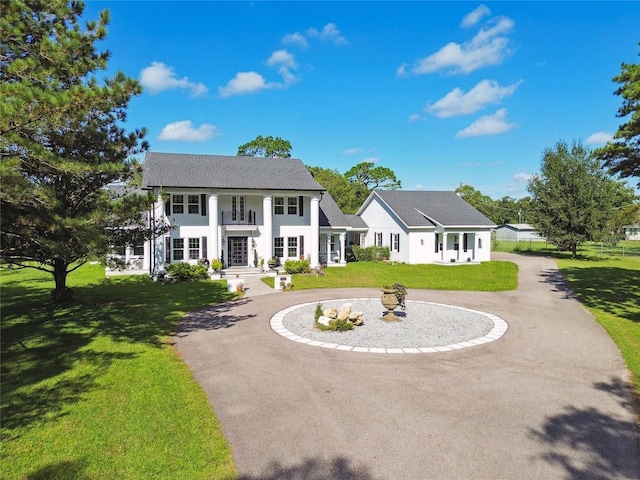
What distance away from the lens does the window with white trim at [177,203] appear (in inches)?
1006

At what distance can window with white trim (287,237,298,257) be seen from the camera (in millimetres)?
28359

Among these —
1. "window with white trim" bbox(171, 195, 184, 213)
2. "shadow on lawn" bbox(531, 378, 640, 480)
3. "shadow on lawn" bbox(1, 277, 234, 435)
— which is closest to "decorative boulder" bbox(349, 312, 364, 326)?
"shadow on lawn" bbox(1, 277, 234, 435)

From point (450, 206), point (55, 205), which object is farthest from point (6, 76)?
point (450, 206)

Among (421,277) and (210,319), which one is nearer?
(210,319)

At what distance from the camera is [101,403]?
711 centimetres

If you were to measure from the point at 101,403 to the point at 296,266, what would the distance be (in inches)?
757

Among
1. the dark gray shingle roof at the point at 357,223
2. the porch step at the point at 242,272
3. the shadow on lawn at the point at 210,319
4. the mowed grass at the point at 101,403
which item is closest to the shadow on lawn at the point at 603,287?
the shadow on lawn at the point at 210,319

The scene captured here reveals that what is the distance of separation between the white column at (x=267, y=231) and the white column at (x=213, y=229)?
10.6 feet

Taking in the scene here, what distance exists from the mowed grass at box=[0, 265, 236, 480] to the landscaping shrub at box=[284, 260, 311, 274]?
1229cm

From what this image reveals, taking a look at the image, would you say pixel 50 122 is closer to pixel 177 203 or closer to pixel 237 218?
pixel 177 203

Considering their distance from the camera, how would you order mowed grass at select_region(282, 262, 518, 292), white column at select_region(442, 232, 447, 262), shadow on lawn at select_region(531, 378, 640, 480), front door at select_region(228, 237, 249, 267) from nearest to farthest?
1. shadow on lawn at select_region(531, 378, 640, 480)
2. mowed grass at select_region(282, 262, 518, 292)
3. front door at select_region(228, 237, 249, 267)
4. white column at select_region(442, 232, 447, 262)

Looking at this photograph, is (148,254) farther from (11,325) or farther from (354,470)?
(354,470)

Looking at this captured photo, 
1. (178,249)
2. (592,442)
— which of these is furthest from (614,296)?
(178,249)

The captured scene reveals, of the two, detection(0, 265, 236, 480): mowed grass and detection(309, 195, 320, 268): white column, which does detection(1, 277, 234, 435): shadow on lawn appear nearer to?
detection(0, 265, 236, 480): mowed grass
